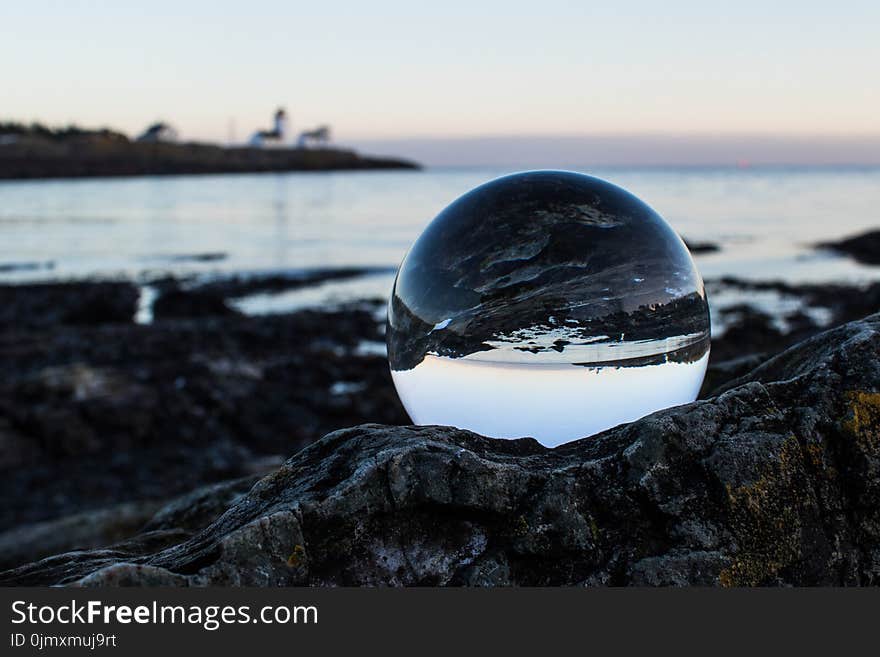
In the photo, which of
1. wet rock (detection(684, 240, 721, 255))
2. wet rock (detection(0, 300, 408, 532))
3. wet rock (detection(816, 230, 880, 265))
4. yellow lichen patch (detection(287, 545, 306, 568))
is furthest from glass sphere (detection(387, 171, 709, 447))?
wet rock (detection(684, 240, 721, 255))

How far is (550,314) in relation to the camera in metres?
3.26

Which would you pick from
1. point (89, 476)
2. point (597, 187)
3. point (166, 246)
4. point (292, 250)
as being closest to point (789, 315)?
point (89, 476)

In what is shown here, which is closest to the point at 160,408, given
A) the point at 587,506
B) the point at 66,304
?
the point at 587,506

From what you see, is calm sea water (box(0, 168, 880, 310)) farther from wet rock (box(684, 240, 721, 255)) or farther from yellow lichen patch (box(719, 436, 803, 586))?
yellow lichen patch (box(719, 436, 803, 586))

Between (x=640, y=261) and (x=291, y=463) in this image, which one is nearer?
(x=291, y=463)

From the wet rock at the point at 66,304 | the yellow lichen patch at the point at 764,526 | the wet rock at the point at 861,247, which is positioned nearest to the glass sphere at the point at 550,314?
the yellow lichen patch at the point at 764,526

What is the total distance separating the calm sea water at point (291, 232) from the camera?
34750 millimetres

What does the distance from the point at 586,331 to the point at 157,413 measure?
433 inches

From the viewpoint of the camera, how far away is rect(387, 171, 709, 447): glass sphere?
325 cm

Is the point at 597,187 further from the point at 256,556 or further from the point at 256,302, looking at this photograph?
the point at 256,302

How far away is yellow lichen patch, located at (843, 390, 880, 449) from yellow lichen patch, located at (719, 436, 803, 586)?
27cm

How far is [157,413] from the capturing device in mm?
12875

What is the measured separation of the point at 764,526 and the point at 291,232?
175 feet

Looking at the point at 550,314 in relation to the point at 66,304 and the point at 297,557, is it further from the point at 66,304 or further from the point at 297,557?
the point at 66,304
